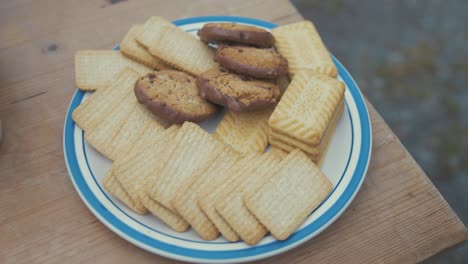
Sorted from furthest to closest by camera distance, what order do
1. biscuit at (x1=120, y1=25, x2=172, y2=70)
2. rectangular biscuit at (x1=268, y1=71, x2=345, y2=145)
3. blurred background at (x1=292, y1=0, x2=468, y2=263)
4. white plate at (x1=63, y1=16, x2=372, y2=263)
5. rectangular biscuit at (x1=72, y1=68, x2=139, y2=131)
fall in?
blurred background at (x1=292, y1=0, x2=468, y2=263) → biscuit at (x1=120, y1=25, x2=172, y2=70) → rectangular biscuit at (x1=72, y1=68, x2=139, y2=131) → rectangular biscuit at (x1=268, y1=71, x2=345, y2=145) → white plate at (x1=63, y1=16, x2=372, y2=263)

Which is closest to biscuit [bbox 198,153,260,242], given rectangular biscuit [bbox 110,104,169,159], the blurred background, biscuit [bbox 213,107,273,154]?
biscuit [bbox 213,107,273,154]

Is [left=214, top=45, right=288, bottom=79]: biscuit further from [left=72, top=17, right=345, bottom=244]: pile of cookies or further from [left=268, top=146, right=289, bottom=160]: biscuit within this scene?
[left=268, top=146, right=289, bottom=160]: biscuit

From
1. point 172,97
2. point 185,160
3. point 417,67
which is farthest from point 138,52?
point 417,67

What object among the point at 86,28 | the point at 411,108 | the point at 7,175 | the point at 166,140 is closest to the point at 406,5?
the point at 411,108

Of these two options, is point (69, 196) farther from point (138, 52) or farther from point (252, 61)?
point (252, 61)

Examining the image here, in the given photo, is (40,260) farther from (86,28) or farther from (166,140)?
(86,28)
